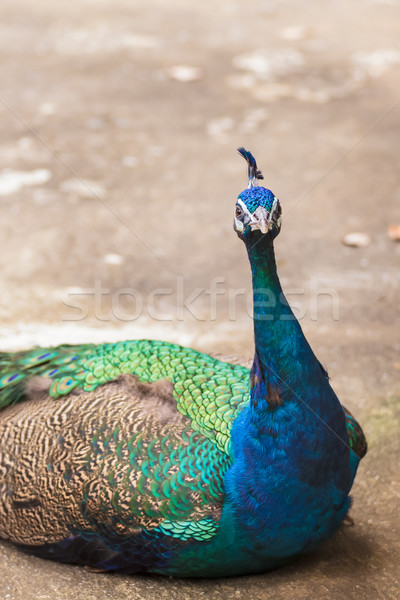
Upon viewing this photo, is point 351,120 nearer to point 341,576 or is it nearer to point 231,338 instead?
point 231,338

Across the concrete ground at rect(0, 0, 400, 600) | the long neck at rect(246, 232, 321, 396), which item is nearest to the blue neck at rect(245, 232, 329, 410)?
the long neck at rect(246, 232, 321, 396)

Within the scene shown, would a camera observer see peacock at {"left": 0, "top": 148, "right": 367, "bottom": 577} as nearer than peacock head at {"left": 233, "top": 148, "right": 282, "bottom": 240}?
No

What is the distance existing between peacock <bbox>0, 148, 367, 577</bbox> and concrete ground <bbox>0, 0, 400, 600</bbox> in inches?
7.1

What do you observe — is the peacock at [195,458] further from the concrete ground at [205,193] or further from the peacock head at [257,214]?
the concrete ground at [205,193]

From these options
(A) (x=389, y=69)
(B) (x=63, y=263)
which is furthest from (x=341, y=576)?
(A) (x=389, y=69)

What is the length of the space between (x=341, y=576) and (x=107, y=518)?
91 centimetres

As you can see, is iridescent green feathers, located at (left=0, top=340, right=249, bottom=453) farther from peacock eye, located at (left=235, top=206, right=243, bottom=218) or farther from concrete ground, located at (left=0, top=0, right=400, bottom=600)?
peacock eye, located at (left=235, top=206, right=243, bottom=218)

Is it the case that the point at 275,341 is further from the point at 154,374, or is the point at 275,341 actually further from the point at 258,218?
the point at 154,374

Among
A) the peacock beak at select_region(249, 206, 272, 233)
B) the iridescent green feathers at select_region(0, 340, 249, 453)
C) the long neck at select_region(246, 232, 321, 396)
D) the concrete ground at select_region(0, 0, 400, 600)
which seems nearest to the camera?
the peacock beak at select_region(249, 206, 272, 233)

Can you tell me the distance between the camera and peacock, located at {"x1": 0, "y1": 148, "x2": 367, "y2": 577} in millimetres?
2703

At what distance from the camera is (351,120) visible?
7.16 m

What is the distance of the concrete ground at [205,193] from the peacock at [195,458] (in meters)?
0.18

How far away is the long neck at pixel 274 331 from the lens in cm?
266

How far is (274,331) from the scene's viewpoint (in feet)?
8.82
